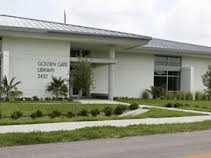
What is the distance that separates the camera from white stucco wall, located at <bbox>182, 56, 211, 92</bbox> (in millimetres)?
46031

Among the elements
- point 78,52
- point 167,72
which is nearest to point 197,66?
point 167,72

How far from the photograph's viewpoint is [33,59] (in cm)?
3161

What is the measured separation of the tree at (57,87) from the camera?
31500 millimetres

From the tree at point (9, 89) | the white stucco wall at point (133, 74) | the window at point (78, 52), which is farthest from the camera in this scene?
the white stucco wall at point (133, 74)

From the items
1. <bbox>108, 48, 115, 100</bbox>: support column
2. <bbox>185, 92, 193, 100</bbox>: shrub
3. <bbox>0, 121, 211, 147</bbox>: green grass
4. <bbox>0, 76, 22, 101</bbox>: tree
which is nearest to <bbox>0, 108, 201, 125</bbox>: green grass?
<bbox>0, 121, 211, 147</bbox>: green grass

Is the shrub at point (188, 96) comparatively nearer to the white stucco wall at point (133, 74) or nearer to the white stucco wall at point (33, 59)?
the white stucco wall at point (133, 74)

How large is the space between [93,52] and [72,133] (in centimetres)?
2647

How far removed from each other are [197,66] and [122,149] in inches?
1495

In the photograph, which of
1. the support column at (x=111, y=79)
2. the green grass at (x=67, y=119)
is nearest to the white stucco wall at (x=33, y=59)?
A: the support column at (x=111, y=79)

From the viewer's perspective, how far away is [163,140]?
1273 centimetres

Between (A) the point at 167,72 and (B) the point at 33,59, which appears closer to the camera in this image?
(B) the point at 33,59

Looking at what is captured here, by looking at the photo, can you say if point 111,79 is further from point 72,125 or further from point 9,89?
point 72,125

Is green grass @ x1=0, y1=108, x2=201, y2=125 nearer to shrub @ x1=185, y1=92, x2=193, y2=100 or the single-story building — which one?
the single-story building

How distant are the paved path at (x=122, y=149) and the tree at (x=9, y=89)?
17600 millimetres
